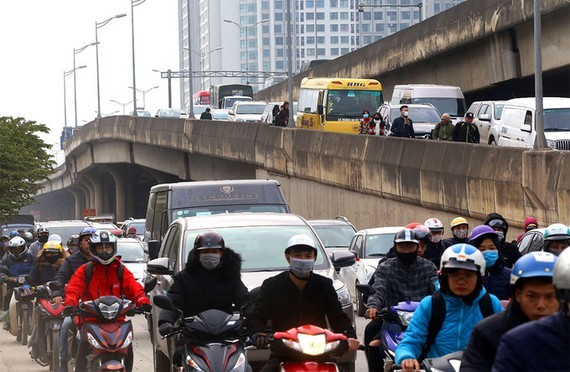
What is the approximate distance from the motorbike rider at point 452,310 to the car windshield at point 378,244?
54.6 ft

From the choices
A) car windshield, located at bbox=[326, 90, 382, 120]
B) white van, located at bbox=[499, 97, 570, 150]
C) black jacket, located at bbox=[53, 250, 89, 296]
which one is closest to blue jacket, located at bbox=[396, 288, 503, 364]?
black jacket, located at bbox=[53, 250, 89, 296]

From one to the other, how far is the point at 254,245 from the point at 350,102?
1364 inches

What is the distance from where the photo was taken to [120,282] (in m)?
12.2

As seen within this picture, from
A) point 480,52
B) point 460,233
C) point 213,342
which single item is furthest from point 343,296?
point 480,52

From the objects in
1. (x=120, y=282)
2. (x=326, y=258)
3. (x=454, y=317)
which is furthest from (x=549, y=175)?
(x=454, y=317)

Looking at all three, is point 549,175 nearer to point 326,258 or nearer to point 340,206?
point 326,258

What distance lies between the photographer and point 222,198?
812 inches

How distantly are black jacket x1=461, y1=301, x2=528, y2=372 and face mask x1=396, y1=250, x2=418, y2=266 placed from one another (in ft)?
15.9

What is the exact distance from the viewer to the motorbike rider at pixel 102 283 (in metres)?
12.0

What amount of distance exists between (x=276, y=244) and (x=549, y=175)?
12.5 m

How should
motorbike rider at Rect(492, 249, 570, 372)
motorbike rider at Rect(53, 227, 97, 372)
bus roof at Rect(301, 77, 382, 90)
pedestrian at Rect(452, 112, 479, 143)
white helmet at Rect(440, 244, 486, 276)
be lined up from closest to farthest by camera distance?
motorbike rider at Rect(492, 249, 570, 372)
white helmet at Rect(440, 244, 486, 276)
motorbike rider at Rect(53, 227, 97, 372)
pedestrian at Rect(452, 112, 479, 143)
bus roof at Rect(301, 77, 382, 90)

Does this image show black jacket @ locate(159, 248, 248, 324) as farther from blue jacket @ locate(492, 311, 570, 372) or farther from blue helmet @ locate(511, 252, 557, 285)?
blue jacket @ locate(492, 311, 570, 372)

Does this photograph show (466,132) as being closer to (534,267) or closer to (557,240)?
(557,240)

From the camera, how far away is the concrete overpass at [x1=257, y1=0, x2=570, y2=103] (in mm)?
39812
